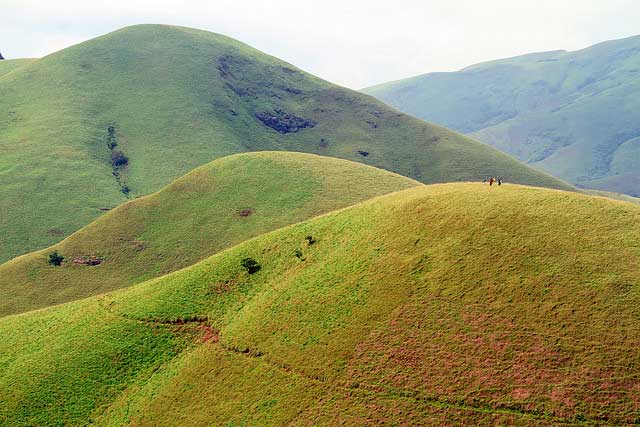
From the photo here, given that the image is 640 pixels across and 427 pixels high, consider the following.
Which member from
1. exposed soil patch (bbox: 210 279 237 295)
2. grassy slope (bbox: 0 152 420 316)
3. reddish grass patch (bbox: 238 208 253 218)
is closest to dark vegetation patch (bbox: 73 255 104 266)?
grassy slope (bbox: 0 152 420 316)

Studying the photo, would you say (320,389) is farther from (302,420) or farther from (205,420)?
(205,420)

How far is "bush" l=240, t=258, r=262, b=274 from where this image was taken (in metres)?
71.7

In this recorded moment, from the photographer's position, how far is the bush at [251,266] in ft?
235

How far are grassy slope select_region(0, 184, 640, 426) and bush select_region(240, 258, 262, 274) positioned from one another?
1169 millimetres

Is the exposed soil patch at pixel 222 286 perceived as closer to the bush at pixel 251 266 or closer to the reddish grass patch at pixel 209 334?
the bush at pixel 251 266

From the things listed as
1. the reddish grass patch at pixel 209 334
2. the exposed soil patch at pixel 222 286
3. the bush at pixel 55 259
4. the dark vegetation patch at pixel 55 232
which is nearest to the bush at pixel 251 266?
the exposed soil patch at pixel 222 286

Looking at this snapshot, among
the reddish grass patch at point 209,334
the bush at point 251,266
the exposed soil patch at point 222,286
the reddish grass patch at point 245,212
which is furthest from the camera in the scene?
the reddish grass patch at point 245,212

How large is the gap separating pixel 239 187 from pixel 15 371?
3093 inches

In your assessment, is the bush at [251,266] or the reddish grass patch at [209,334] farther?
the bush at [251,266]

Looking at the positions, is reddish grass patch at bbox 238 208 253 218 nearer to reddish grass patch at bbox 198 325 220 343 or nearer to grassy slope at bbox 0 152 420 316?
grassy slope at bbox 0 152 420 316

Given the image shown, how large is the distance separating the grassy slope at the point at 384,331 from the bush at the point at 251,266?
1169 mm

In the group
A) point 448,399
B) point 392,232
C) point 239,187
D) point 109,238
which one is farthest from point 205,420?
point 239,187

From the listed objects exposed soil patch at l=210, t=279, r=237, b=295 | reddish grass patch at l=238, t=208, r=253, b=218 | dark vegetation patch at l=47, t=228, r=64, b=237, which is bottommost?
dark vegetation patch at l=47, t=228, r=64, b=237

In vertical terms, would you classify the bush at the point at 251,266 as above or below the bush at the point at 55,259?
above
